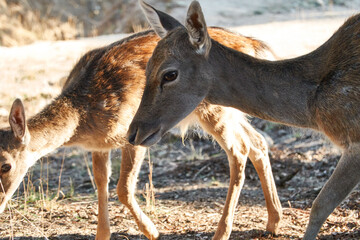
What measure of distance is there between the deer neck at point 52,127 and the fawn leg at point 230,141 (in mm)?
1389

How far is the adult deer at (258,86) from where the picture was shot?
13.6ft

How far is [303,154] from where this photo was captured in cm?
790

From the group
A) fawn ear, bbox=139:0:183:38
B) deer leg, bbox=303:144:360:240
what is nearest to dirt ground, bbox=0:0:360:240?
deer leg, bbox=303:144:360:240

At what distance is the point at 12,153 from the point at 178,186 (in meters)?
2.89

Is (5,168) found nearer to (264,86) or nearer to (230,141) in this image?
(230,141)

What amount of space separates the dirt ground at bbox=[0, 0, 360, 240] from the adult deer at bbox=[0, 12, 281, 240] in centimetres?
44

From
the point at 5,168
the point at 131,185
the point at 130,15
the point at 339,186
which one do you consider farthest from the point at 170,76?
the point at 130,15

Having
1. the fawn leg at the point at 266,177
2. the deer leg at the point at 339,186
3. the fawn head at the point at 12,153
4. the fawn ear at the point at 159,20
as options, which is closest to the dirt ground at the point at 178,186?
the fawn leg at the point at 266,177

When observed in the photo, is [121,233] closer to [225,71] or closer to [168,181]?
[168,181]

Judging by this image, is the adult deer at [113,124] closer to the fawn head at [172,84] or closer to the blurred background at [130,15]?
the fawn head at [172,84]

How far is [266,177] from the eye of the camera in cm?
596

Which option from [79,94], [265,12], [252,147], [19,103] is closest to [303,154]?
[252,147]

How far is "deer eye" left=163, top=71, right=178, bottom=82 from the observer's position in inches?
172

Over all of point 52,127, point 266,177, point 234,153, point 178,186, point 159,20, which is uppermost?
point 159,20
